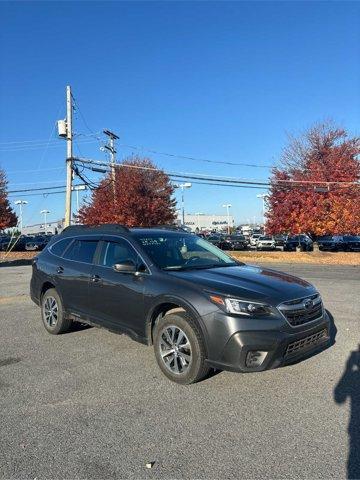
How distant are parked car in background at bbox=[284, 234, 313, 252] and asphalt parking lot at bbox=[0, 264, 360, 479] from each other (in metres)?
36.6

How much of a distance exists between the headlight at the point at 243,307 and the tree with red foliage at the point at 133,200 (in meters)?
27.5

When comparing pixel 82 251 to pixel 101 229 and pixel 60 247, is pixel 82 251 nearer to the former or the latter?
pixel 101 229

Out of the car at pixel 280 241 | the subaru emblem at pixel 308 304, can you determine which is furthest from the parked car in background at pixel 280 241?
the subaru emblem at pixel 308 304

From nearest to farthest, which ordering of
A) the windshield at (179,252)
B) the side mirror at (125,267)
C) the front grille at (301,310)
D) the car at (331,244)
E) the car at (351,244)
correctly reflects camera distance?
the front grille at (301,310)
the side mirror at (125,267)
the windshield at (179,252)
the car at (331,244)
the car at (351,244)

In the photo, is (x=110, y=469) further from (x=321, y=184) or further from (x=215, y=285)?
(x=321, y=184)

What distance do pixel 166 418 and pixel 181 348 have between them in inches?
35.8

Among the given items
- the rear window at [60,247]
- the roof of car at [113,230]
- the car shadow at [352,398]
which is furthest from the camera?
the rear window at [60,247]

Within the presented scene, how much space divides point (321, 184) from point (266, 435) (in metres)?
26.7

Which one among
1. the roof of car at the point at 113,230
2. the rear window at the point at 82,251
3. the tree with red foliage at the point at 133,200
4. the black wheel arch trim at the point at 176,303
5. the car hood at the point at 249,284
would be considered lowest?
the black wheel arch trim at the point at 176,303

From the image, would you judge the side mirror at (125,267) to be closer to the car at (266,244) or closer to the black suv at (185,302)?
the black suv at (185,302)

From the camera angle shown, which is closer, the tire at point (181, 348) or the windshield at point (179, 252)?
the tire at point (181, 348)

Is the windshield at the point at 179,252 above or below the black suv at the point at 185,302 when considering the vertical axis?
above

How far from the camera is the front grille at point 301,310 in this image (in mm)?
4492

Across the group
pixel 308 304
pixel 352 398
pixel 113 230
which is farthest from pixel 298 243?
pixel 352 398
